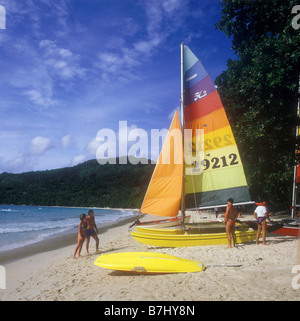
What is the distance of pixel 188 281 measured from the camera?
18.3 ft

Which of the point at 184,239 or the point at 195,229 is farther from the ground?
the point at 195,229

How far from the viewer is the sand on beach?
481 cm

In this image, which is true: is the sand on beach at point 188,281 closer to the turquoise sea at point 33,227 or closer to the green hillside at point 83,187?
the turquoise sea at point 33,227

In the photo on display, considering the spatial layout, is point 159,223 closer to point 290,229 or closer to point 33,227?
point 290,229

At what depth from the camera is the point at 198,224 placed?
414 inches

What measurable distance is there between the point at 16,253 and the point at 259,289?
12540 millimetres

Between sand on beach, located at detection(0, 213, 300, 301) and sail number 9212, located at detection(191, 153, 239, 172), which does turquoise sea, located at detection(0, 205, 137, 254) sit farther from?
sail number 9212, located at detection(191, 153, 239, 172)

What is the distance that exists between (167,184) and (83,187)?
116271mm

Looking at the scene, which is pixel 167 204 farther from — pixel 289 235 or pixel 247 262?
pixel 289 235

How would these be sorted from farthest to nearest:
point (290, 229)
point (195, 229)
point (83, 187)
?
point (83, 187) < point (290, 229) < point (195, 229)

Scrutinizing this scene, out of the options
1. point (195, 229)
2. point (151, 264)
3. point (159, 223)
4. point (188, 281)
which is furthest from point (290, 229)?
point (151, 264)

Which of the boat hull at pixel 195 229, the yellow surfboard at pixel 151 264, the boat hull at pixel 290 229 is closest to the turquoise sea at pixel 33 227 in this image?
the boat hull at pixel 195 229

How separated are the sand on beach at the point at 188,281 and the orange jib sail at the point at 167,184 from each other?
1.68 metres

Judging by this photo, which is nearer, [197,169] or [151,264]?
[151,264]
